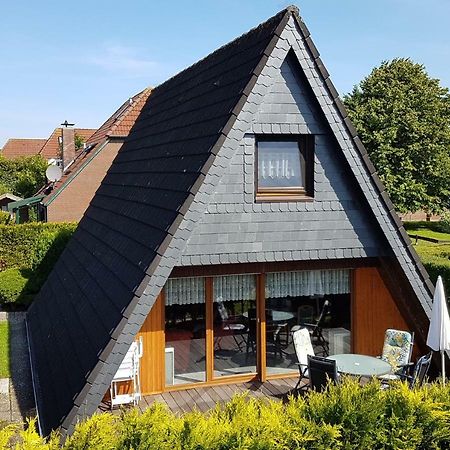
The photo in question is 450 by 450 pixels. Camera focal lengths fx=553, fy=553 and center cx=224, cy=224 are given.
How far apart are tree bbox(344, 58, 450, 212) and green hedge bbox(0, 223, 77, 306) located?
84.3 feet

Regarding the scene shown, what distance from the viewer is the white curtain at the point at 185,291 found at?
384 inches

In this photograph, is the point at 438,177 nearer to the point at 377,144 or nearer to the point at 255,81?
the point at 377,144

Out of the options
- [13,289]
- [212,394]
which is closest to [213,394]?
[212,394]

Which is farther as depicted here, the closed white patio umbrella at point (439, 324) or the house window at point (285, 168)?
the house window at point (285, 168)

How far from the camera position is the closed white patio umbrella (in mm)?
8344

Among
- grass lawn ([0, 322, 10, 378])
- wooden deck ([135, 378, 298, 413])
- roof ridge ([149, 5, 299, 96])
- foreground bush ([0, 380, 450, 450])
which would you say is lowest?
grass lawn ([0, 322, 10, 378])

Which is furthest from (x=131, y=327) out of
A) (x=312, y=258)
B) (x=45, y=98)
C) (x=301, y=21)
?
(x=45, y=98)

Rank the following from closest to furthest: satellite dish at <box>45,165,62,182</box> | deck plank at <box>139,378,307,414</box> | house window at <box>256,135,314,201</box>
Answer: house window at <box>256,135,314,201</box> < deck plank at <box>139,378,307,414</box> < satellite dish at <box>45,165,62,182</box>

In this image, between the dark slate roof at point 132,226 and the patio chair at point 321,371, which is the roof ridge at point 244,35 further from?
the patio chair at point 321,371

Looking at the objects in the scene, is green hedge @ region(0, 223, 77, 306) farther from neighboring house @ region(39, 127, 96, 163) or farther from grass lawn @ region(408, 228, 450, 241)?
neighboring house @ region(39, 127, 96, 163)

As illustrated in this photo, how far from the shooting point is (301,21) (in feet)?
26.7

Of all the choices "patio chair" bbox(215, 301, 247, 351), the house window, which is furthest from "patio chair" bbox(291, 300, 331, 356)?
the house window

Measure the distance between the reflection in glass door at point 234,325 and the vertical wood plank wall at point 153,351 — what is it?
99cm

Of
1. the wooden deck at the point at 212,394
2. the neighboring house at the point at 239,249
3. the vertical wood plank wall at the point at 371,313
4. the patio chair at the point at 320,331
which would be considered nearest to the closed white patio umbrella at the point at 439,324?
the neighboring house at the point at 239,249
